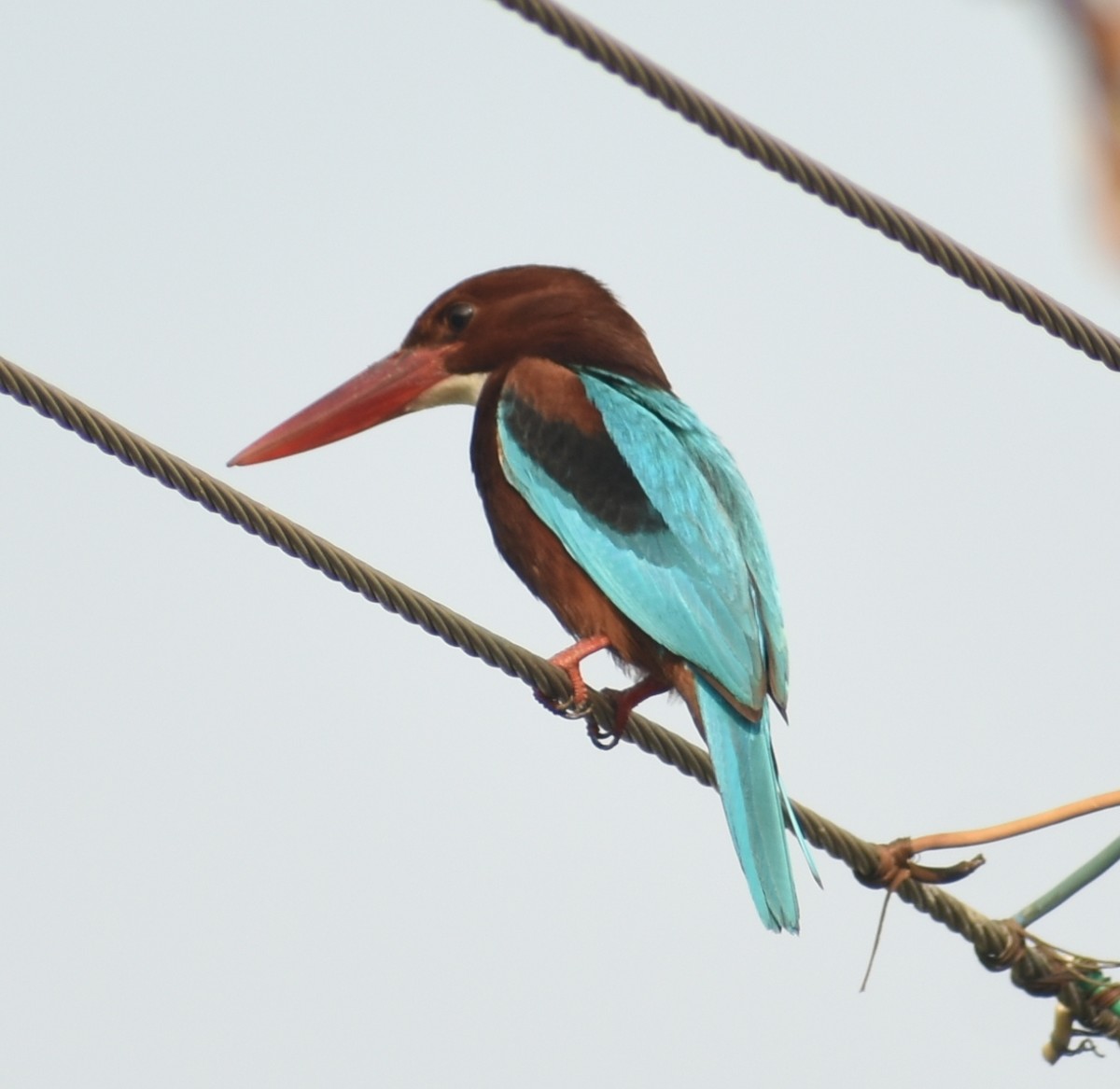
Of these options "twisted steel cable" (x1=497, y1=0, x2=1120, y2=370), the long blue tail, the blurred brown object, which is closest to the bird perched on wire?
the long blue tail

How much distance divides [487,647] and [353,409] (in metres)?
2.09

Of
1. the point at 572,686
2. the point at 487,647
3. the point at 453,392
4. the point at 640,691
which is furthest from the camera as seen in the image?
the point at 453,392

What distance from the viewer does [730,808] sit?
11.7 feet

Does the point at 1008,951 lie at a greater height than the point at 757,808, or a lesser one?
lesser

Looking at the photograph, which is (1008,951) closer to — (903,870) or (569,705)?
(903,870)

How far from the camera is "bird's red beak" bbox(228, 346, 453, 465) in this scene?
510cm

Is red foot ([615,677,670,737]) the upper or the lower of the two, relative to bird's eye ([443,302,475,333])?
lower

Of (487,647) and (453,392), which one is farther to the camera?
(453,392)

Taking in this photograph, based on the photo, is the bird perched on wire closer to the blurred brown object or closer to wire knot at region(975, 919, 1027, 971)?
wire knot at region(975, 919, 1027, 971)

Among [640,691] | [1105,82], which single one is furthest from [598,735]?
[1105,82]

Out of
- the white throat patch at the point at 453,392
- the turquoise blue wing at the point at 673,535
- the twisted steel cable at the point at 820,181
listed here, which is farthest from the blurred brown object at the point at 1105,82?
the white throat patch at the point at 453,392

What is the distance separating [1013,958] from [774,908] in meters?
0.50

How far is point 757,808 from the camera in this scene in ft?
11.7

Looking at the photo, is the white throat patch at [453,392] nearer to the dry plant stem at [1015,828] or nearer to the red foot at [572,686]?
the red foot at [572,686]
